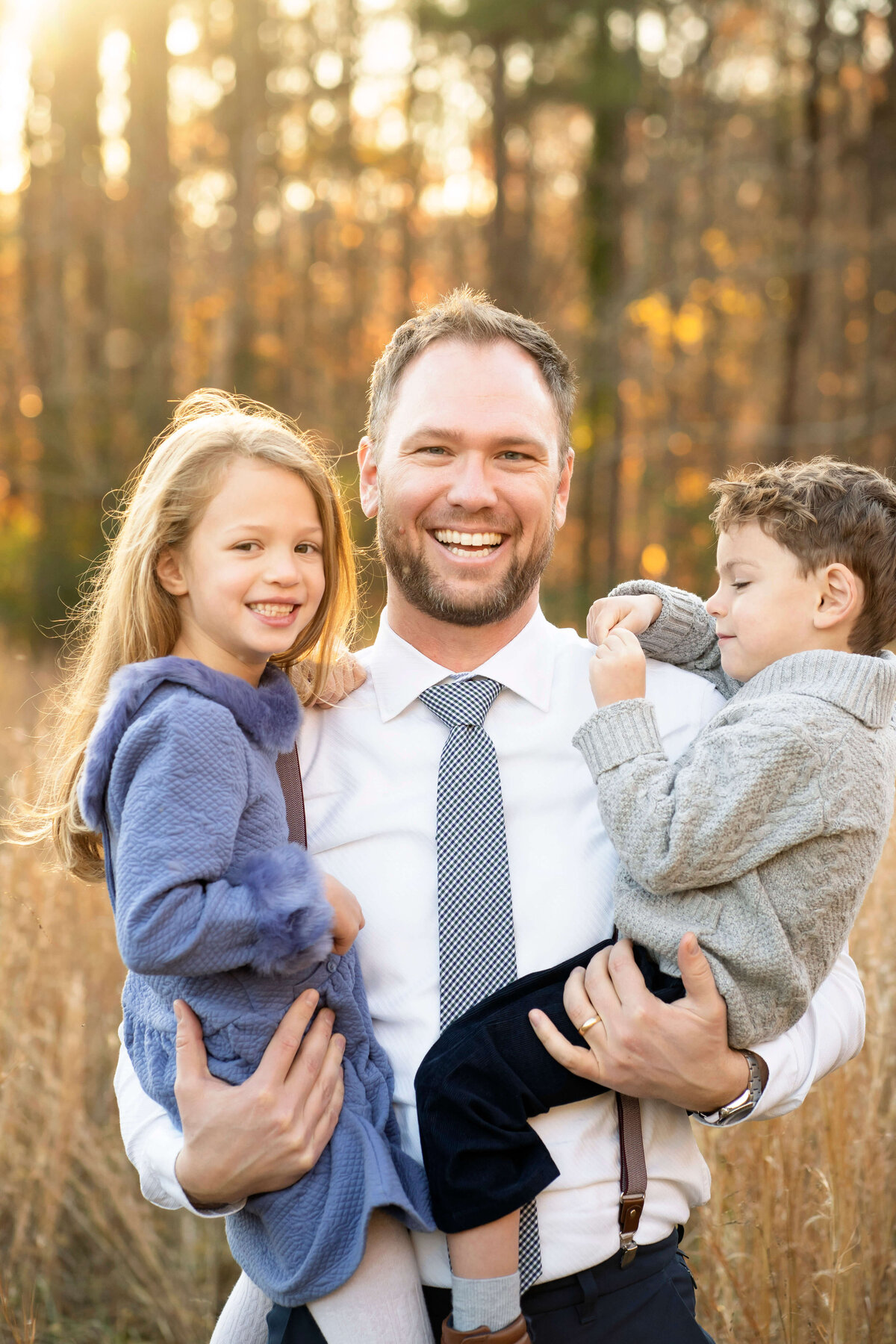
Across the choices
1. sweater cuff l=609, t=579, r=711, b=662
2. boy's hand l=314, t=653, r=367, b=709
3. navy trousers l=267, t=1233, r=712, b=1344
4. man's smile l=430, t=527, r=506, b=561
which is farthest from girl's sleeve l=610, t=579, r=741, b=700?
navy trousers l=267, t=1233, r=712, b=1344

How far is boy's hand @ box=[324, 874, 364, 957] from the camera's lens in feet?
5.60

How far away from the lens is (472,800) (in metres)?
2.02

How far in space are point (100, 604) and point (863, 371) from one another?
1784cm

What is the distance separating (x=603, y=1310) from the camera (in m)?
1.78

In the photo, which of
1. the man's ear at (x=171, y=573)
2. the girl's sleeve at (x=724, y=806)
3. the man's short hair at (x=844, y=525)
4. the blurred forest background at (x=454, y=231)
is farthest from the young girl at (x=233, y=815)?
the blurred forest background at (x=454, y=231)

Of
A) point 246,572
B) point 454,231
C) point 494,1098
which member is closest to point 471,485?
point 246,572

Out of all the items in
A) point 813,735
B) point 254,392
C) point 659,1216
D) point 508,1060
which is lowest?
point 659,1216

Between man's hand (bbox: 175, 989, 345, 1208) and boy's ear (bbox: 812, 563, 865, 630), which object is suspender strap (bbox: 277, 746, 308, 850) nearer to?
man's hand (bbox: 175, 989, 345, 1208)

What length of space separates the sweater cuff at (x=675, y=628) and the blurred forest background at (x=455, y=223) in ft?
31.5

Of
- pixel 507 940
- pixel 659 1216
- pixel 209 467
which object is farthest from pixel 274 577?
pixel 659 1216

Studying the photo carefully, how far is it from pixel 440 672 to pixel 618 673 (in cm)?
40

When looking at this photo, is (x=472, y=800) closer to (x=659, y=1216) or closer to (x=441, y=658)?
(x=441, y=658)

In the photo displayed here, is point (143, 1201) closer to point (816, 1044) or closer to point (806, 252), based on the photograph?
point (816, 1044)

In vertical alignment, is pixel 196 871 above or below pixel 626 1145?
above
